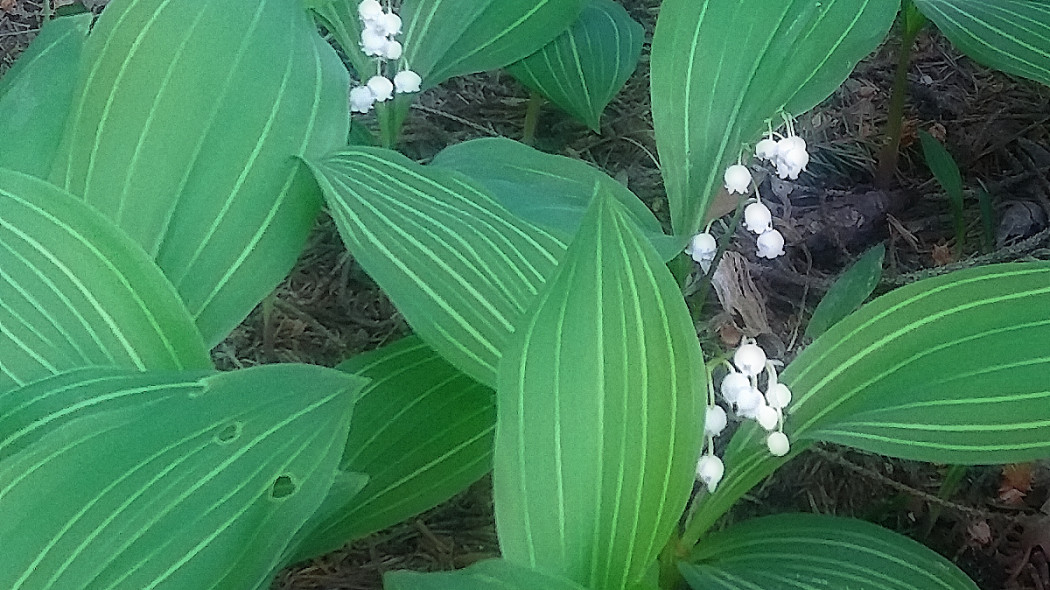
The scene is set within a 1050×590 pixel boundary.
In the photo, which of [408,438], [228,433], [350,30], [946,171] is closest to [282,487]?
[228,433]

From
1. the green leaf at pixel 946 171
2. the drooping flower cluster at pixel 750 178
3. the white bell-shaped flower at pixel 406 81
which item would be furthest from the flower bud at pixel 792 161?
the green leaf at pixel 946 171

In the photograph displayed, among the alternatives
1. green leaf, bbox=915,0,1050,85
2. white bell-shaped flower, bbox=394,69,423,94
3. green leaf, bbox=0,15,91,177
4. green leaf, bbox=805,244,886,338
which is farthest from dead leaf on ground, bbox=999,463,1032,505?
green leaf, bbox=0,15,91,177

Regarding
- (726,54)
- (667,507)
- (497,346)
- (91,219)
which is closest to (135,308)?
(91,219)

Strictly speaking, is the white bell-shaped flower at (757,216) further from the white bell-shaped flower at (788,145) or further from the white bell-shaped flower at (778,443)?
the white bell-shaped flower at (778,443)

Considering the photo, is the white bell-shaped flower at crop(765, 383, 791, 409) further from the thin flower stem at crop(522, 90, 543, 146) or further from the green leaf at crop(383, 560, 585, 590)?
the thin flower stem at crop(522, 90, 543, 146)

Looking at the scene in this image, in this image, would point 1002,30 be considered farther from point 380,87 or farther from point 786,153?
point 380,87

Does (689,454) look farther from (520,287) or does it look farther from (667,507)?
(520,287)

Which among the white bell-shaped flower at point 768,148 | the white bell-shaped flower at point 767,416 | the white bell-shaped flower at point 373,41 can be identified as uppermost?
the white bell-shaped flower at point 373,41
